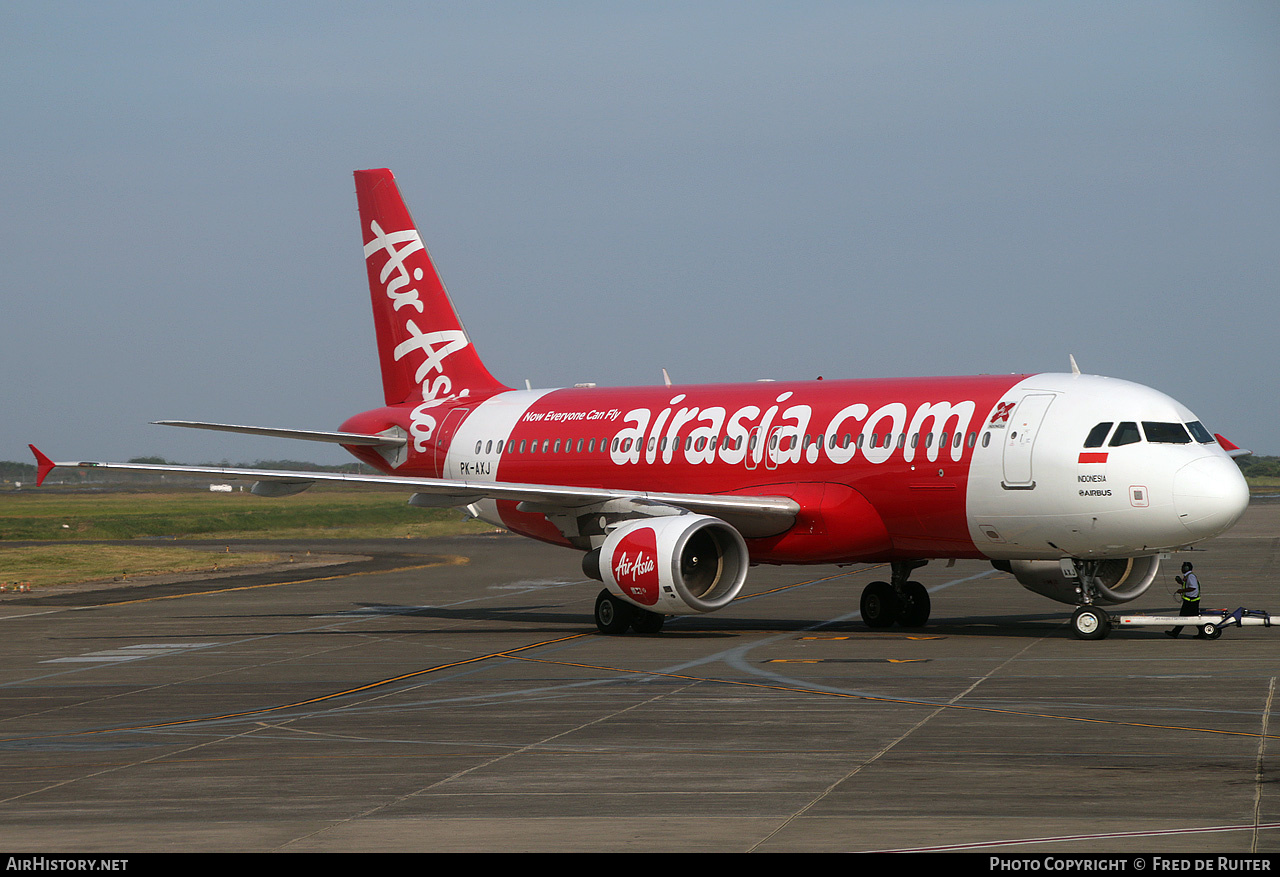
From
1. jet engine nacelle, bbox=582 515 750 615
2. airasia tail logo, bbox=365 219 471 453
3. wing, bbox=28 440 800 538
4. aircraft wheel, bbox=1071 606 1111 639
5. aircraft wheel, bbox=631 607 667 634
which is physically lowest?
aircraft wheel, bbox=1071 606 1111 639

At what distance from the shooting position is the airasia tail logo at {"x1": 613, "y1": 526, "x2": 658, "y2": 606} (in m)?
24.0

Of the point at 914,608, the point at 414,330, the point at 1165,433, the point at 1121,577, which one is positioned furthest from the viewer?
the point at 414,330

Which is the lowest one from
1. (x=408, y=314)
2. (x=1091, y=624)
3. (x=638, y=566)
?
(x=1091, y=624)

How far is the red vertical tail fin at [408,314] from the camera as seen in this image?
115ft

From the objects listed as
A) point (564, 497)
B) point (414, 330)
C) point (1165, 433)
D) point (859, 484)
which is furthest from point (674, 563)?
point (414, 330)

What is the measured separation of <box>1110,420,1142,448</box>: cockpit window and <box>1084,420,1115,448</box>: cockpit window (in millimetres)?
133

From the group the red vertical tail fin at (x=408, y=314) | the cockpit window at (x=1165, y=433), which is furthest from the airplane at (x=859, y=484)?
the red vertical tail fin at (x=408, y=314)

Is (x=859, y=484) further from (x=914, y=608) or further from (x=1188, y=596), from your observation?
(x=1188, y=596)

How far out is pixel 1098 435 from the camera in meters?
22.7

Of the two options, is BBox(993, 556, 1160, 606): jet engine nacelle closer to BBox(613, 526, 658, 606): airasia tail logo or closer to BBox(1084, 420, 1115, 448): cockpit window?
BBox(1084, 420, 1115, 448): cockpit window

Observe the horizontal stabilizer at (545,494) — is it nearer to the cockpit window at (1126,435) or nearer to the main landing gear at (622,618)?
the main landing gear at (622,618)

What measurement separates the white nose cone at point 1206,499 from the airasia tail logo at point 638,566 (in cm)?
811

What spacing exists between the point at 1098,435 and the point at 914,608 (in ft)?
17.7

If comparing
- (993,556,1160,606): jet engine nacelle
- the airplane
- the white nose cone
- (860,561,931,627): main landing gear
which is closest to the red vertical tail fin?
the airplane
